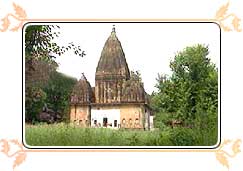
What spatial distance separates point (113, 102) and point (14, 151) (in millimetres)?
256

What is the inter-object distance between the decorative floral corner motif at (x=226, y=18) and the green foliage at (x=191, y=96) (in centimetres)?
7

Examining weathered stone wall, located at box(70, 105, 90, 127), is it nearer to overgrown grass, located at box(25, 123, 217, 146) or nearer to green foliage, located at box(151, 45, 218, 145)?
overgrown grass, located at box(25, 123, 217, 146)

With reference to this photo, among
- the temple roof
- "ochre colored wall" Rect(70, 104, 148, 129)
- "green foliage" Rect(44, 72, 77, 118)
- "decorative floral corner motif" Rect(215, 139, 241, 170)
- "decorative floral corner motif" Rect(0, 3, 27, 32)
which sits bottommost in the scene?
"decorative floral corner motif" Rect(215, 139, 241, 170)

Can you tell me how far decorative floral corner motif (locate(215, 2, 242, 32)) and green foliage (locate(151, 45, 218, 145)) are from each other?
7cm

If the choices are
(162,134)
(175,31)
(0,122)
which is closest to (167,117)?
(162,134)

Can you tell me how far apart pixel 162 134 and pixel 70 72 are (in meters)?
0.26

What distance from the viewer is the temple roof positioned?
8.16ft

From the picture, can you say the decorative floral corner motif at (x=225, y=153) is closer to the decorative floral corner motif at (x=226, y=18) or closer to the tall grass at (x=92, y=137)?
the tall grass at (x=92, y=137)

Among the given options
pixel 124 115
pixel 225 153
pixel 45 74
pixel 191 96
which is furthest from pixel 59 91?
pixel 225 153

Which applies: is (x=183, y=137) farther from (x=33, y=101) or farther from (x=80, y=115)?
(x=33, y=101)

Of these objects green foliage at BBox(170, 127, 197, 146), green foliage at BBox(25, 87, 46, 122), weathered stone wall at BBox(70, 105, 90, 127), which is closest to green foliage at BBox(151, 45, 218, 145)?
green foliage at BBox(170, 127, 197, 146)

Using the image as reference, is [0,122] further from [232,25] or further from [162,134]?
[232,25]

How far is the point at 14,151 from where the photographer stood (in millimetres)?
2500

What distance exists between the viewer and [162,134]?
99.1 inches
